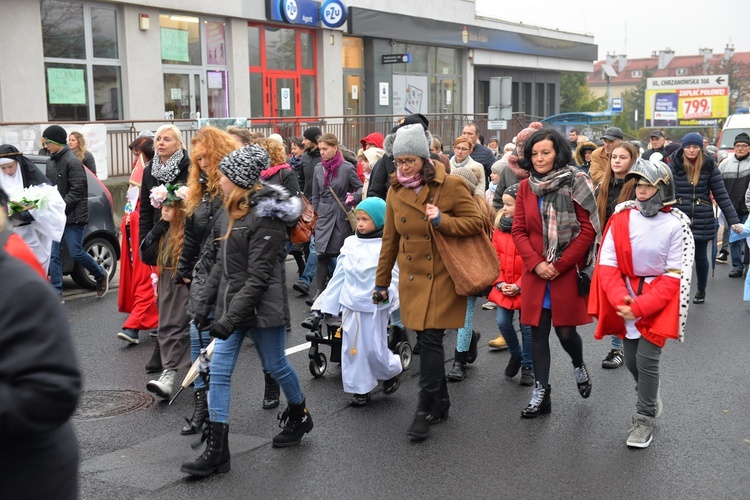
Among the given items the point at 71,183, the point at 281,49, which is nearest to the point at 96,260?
the point at 71,183

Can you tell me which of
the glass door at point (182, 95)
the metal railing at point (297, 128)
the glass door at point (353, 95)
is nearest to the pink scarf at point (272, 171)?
the metal railing at point (297, 128)

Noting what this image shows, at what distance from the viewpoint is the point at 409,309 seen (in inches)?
233

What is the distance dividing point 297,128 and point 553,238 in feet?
58.2

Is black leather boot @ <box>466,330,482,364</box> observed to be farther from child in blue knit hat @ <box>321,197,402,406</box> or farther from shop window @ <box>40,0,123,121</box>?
shop window @ <box>40,0,123,121</box>

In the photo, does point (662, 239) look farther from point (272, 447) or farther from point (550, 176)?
point (272, 447)

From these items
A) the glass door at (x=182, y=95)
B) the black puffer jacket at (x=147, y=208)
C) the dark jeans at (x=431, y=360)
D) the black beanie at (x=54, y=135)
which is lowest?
the dark jeans at (x=431, y=360)

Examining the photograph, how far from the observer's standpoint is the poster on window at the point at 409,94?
32.8m

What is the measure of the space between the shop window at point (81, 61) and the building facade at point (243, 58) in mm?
24

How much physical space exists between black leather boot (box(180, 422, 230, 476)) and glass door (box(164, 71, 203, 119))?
18.3m

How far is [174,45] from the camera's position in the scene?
23.0m

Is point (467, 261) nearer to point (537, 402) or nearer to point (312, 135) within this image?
point (537, 402)

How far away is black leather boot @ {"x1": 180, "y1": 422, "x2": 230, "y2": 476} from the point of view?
509 centimetres

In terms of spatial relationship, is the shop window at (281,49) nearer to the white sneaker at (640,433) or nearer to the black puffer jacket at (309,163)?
the black puffer jacket at (309,163)

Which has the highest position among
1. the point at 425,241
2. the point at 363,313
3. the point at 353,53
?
the point at 353,53
